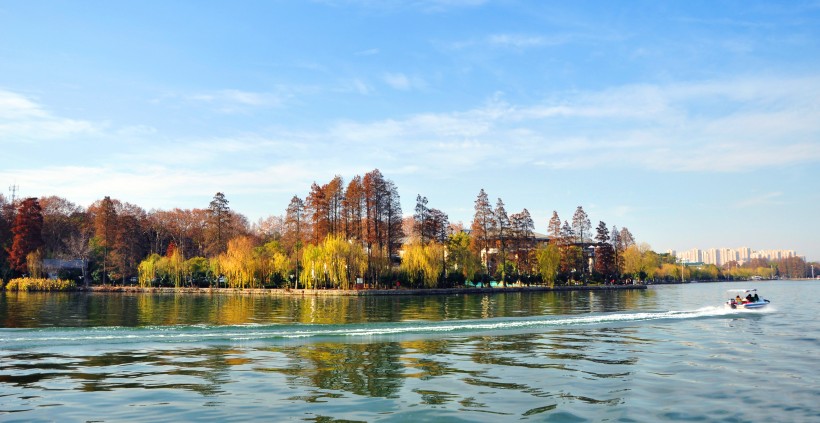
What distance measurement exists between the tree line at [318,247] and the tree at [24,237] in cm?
14

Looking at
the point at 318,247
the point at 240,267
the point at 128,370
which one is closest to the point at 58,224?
the point at 240,267

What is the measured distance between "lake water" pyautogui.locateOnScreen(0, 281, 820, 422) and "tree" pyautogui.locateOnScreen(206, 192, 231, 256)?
2697 inches

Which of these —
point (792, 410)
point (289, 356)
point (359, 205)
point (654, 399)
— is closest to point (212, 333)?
point (289, 356)

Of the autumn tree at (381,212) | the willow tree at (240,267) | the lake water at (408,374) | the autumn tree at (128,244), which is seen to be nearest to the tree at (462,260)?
the autumn tree at (381,212)

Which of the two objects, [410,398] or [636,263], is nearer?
[410,398]

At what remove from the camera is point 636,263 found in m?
111

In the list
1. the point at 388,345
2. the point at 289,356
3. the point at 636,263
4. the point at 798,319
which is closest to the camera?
the point at 289,356

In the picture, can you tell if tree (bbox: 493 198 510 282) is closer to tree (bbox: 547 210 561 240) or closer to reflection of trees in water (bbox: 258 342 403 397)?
tree (bbox: 547 210 561 240)

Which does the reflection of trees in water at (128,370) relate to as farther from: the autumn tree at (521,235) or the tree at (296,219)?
the autumn tree at (521,235)

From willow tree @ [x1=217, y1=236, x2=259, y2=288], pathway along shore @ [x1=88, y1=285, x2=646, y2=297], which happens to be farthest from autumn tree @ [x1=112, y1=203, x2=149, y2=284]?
willow tree @ [x1=217, y1=236, x2=259, y2=288]

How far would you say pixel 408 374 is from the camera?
1468 cm

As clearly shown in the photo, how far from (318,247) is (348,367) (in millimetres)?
54280

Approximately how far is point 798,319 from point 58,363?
3568cm

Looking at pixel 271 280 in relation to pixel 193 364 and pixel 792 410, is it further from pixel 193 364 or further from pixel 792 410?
pixel 792 410
